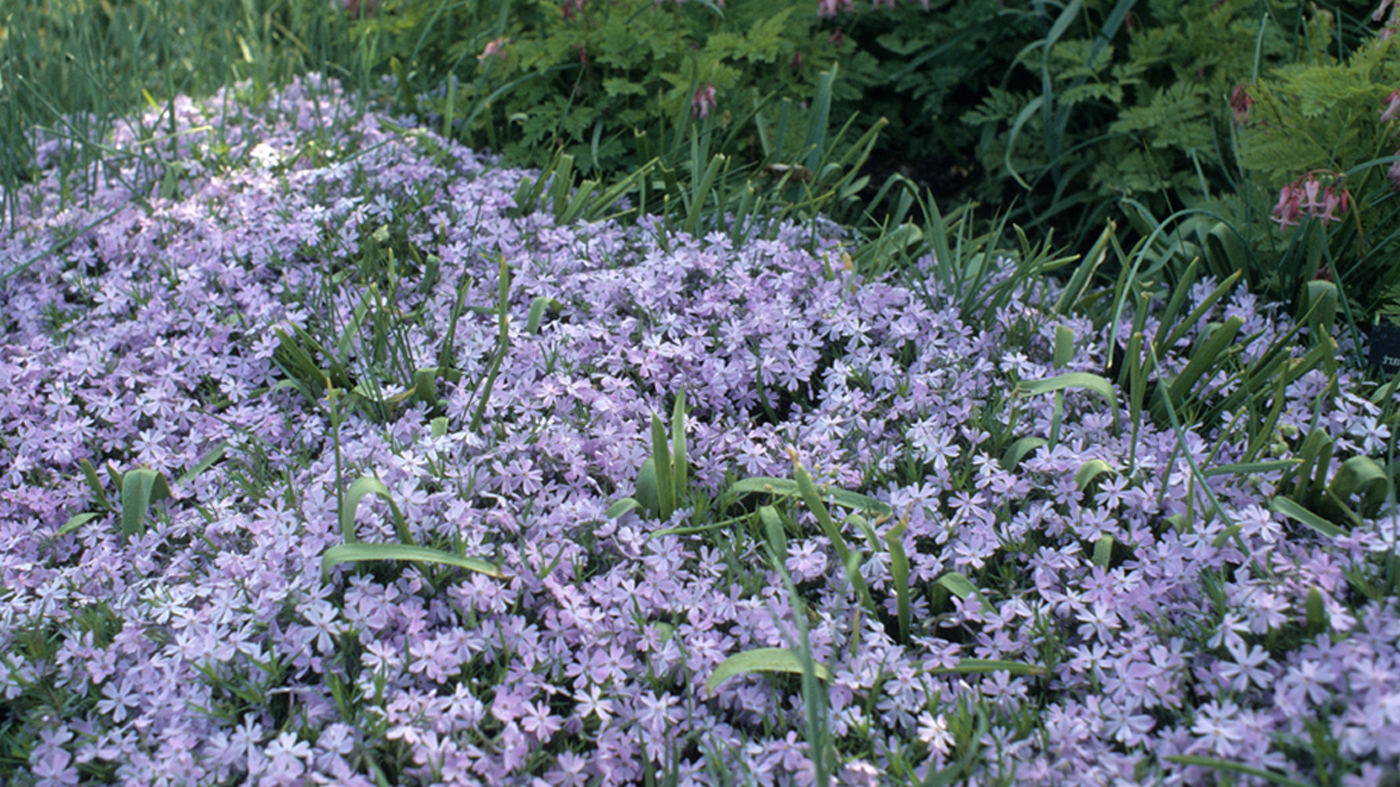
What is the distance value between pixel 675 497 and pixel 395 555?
1.85 feet

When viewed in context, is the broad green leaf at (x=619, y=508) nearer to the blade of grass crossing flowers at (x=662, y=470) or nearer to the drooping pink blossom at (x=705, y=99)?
the blade of grass crossing flowers at (x=662, y=470)

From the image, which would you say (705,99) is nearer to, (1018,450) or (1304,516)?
(1018,450)

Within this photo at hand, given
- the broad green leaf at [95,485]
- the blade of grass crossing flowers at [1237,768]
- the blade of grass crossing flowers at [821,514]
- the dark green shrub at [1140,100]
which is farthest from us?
the dark green shrub at [1140,100]

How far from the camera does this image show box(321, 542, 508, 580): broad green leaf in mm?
1614

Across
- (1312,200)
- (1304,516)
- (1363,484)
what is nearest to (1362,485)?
(1363,484)

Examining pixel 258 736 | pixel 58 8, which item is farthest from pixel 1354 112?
pixel 58 8

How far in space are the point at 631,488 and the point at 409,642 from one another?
0.55 meters

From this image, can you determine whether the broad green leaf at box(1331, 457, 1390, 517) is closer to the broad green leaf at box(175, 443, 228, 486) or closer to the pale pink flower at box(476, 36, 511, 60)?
the broad green leaf at box(175, 443, 228, 486)

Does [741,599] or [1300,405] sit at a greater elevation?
[1300,405]

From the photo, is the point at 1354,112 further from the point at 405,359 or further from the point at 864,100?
the point at 405,359

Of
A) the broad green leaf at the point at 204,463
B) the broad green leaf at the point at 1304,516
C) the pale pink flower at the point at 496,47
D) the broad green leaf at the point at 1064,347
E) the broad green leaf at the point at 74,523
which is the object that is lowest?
the broad green leaf at the point at 74,523

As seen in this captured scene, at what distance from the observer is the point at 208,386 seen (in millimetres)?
2395

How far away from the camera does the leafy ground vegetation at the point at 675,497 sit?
150cm

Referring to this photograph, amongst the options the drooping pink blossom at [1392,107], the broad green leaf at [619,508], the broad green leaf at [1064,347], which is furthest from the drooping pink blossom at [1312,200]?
the broad green leaf at [619,508]
